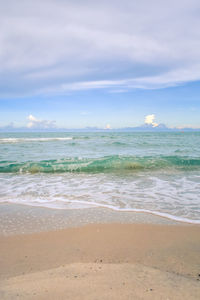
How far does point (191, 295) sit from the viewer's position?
192 centimetres

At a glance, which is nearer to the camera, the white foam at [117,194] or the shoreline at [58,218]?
the shoreline at [58,218]

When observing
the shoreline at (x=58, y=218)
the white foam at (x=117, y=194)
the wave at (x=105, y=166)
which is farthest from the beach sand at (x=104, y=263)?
the wave at (x=105, y=166)

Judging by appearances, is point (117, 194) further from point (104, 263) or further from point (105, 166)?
point (105, 166)

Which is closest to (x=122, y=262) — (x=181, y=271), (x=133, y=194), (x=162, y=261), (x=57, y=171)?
(x=162, y=261)

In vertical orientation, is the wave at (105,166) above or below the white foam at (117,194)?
above

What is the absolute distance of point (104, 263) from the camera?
8.70ft

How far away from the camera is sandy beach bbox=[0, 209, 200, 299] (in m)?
2.00

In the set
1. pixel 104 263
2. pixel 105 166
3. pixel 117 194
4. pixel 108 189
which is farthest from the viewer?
pixel 105 166

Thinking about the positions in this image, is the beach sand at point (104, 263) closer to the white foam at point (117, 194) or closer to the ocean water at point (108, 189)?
the white foam at point (117, 194)

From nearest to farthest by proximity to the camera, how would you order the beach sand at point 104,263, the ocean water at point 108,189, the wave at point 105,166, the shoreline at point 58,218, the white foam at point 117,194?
the beach sand at point 104,263
the shoreline at point 58,218
the white foam at point 117,194
the ocean water at point 108,189
the wave at point 105,166

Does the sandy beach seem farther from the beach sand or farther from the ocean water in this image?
the ocean water

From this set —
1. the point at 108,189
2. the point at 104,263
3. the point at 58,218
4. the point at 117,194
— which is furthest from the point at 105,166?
the point at 104,263

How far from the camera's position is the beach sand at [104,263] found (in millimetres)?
1999

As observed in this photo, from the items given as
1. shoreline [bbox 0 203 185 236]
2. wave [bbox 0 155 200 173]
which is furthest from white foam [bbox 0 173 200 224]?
wave [bbox 0 155 200 173]
